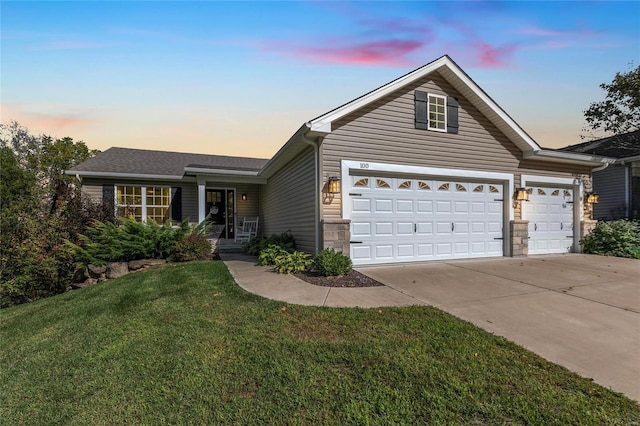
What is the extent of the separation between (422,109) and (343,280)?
197 inches

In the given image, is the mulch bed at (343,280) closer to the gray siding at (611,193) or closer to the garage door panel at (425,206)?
the garage door panel at (425,206)

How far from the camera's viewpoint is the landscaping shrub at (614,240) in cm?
905

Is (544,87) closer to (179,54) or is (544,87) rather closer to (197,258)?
(179,54)

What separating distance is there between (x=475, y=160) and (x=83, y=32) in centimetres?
966

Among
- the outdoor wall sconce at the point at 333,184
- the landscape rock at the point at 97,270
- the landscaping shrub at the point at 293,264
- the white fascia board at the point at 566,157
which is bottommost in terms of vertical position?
the landscape rock at the point at 97,270

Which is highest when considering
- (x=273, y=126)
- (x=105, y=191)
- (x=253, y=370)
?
(x=273, y=126)

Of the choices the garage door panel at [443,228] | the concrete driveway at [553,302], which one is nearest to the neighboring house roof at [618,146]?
the concrete driveway at [553,302]

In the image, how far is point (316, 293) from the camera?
5.06 m

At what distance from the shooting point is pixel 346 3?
661 cm

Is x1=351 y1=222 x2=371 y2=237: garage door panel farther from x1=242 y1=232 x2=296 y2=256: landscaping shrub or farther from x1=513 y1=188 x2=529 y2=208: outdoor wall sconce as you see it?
x1=513 y1=188 x2=529 y2=208: outdoor wall sconce

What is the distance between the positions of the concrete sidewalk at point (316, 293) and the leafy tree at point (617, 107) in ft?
57.7

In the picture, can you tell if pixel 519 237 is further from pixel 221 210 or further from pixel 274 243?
pixel 221 210

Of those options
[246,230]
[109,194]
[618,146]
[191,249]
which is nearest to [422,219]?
[191,249]

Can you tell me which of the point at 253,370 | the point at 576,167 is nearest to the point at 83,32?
the point at 253,370
